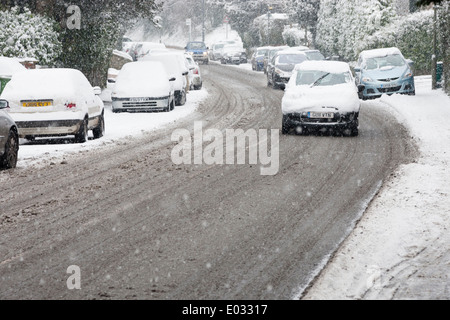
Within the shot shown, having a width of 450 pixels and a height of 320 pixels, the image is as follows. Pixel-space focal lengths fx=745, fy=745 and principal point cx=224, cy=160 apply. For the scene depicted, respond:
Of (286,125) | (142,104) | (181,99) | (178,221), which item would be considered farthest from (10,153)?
(181,99)

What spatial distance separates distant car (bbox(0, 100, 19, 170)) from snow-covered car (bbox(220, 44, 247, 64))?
161 feet

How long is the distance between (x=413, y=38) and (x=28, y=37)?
20109 millimetres

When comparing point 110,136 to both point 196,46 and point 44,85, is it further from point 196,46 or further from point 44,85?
point 196,46

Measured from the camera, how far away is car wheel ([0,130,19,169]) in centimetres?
1269

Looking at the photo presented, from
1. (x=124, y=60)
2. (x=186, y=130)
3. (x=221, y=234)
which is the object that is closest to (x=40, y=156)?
(x=186, y=130)

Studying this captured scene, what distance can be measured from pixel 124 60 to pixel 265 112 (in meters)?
27.9

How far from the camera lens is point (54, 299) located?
5.86m

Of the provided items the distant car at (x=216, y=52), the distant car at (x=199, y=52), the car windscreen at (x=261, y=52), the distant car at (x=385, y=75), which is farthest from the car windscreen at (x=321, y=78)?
the distant car at (x=216, y=52)

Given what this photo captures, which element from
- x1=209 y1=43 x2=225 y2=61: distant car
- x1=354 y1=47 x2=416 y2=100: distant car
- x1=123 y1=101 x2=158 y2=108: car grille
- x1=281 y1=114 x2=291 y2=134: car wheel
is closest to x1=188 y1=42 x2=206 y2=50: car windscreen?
A: x1=209 y1=43 x2=225 y2=61: distant car

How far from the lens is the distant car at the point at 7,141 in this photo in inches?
492

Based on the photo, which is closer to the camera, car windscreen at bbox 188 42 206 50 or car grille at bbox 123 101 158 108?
car grille at bbox 123 101 158 108

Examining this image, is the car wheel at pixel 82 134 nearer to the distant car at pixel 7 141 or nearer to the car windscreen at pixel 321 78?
the distant car at pixel 7 141

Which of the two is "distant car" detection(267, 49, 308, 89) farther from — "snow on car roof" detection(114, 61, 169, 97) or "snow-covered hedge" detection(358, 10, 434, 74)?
"snow on car roof" detection(114, 61, 169, 97)

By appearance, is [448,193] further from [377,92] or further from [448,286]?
[377,92]
